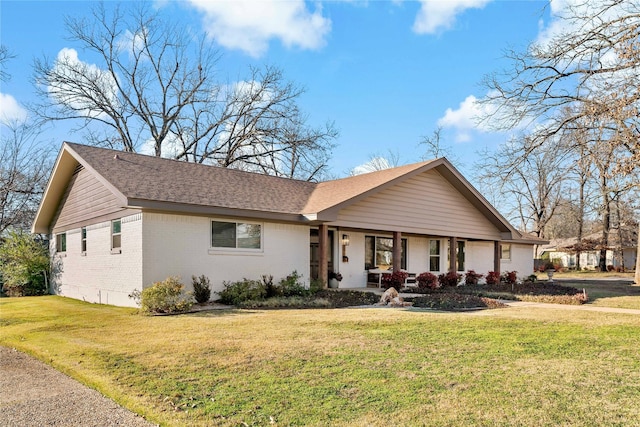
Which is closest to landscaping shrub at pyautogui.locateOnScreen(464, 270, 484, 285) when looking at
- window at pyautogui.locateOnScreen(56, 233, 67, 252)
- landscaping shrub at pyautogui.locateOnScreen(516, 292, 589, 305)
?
landscaping shrub at pyautogui.locateOnScreen(516, 292, 589, 305)

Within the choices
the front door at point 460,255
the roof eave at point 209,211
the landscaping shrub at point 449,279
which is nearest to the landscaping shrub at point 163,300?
the roof eave at point 209,211

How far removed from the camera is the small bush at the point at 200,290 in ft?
44.8

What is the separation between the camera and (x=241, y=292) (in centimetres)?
1397

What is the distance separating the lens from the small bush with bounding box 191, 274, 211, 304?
13654 mm

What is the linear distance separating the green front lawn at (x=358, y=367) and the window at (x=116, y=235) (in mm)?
4033

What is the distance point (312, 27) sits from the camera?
52.5ft

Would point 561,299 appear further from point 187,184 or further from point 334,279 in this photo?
point 187,184

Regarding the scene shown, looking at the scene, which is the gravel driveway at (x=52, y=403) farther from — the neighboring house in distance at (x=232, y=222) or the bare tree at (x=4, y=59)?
the bare tree at (x=4, y=59)

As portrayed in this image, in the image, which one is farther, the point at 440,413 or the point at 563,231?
the point at 563,231

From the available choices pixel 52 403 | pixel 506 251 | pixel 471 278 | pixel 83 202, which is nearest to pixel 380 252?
pixel 471 278

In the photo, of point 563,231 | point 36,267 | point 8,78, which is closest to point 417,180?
point 8,78

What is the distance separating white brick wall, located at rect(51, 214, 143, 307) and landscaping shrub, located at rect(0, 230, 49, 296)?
976 millimetres

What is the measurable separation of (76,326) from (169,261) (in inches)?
145

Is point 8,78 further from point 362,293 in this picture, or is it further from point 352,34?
point 362,293
